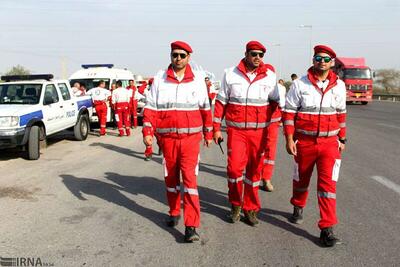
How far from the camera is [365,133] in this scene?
46.7ft

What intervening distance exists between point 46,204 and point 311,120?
3703 mm

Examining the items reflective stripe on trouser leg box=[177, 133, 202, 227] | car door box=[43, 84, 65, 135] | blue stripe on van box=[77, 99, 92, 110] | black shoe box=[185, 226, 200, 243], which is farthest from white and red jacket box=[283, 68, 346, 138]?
blue stripe on van box=[77, 99, 92, 110]

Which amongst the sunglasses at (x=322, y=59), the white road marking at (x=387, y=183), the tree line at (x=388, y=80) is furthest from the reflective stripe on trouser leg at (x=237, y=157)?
the tree line at (x=388, y=80)

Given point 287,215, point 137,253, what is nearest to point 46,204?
point 137,253

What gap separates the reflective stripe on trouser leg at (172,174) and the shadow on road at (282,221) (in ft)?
3.61

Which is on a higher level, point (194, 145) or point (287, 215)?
point (194, 145)

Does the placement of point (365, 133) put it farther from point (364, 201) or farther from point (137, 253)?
point (137, 253)

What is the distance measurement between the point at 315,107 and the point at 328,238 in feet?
4.47

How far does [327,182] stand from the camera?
4.42 m

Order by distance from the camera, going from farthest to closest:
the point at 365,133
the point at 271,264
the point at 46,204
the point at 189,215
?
1. the point at 365,133
2. the point at 46,204
3. the point at 189,215
4. the point at 271,264

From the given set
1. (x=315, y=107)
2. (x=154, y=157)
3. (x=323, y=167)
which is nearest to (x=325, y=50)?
(x=315, y=107)

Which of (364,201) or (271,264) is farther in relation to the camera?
(364,201)

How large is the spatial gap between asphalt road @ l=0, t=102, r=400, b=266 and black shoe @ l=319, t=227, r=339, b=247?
7cm

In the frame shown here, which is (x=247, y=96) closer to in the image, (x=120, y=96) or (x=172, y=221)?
(x=172, y=221)
